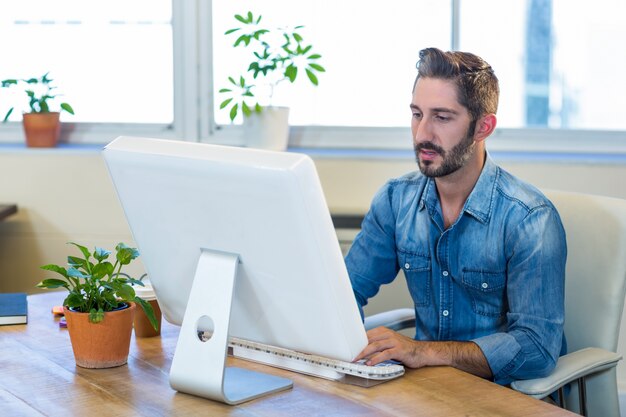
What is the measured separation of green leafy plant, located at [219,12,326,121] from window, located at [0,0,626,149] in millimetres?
45

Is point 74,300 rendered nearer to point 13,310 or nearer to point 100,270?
point 100,270

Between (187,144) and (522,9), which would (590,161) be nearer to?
(522,9)

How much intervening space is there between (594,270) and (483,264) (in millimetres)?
246

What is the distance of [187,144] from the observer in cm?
143

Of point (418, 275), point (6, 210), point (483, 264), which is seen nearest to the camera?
point (483, 264)

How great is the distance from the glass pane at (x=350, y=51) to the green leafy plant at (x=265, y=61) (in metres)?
0.03

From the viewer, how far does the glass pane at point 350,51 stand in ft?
10.4

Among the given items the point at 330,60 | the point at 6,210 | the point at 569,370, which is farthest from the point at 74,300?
the point at 330,60

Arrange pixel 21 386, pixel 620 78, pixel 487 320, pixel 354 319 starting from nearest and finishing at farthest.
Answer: pixel 354 319 < pixel 21 386 < pixel 487 320 < pixel 620 78

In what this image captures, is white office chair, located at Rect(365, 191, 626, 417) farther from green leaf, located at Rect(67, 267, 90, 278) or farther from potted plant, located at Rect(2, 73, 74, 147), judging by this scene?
potted plant, located at Rect(2, 73, 74, 147)

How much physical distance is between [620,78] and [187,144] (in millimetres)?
2167

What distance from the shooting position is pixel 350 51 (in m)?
3.21

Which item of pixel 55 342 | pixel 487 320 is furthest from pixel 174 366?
pixel 487 320

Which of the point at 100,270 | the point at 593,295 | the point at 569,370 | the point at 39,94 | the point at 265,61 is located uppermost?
the point at 265,61
